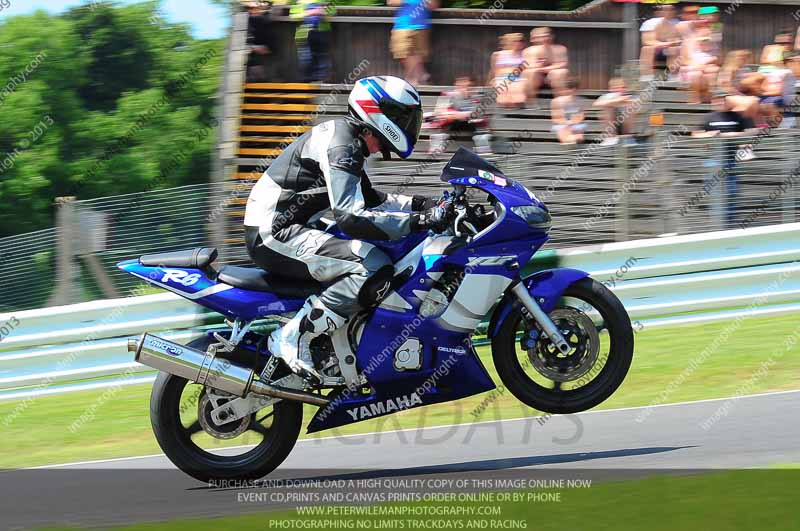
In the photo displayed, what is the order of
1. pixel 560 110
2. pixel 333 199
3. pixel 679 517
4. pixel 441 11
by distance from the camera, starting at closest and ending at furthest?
pixel 679 517, pixel 333 199, pixel 560 110, pixel 441 11

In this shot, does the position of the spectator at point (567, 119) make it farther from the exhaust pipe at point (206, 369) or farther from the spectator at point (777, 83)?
the exhaust pipe at point (206, 369)

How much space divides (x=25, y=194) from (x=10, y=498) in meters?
23.3

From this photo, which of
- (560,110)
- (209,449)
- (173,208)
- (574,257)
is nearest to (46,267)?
(173,208)

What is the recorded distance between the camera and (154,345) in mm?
6348

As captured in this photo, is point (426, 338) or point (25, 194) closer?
point (426, 338)

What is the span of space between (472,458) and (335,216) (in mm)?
1613

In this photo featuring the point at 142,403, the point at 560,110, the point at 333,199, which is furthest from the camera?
the point at 560,110

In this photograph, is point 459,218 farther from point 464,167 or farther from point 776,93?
point 776,93

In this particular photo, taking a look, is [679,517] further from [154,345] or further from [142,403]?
[142,403]

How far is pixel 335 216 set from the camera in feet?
20.5

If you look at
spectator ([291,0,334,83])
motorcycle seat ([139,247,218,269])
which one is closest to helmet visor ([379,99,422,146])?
motorcycle seat ([139,247,218,269])

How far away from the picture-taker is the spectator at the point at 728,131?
10.6 metres

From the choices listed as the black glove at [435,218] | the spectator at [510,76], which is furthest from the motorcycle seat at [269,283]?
the spectator at [510,76]

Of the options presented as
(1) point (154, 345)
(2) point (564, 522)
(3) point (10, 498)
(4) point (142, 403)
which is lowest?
(4) point (142, 403)
